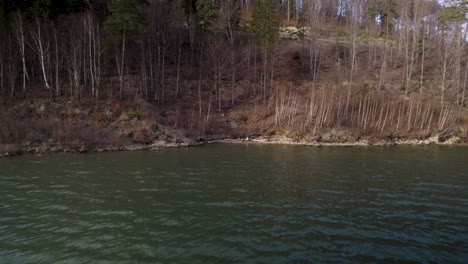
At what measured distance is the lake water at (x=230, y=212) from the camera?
8.02m

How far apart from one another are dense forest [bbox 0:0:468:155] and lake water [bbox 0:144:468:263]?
1283 cm

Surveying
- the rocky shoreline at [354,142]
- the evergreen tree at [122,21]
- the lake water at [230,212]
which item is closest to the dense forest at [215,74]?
the evergreen tree at [122,21]

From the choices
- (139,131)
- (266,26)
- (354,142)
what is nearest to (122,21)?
(139,131)

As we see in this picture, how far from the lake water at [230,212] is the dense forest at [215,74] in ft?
42.1

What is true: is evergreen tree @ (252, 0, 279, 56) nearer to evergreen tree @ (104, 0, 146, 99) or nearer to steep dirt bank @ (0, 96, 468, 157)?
steep dirt bank @ (0, 96, 468, 157)

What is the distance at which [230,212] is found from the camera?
11.0 metres

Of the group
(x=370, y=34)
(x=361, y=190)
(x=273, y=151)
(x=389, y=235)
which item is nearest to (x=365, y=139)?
(x=273, y=151)

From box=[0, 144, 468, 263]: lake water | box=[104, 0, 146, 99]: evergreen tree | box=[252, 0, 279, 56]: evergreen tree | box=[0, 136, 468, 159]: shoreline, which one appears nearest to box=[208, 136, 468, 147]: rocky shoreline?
box=[0, 136, 468, 159]: shoreline

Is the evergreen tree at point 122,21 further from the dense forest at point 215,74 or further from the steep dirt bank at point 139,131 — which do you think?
the steep dirt bank at point 139,131

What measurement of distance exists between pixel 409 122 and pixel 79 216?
34101 mm

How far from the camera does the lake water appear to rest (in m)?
8.02

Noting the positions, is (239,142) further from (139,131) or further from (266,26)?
(266,26)

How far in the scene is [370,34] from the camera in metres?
69.0

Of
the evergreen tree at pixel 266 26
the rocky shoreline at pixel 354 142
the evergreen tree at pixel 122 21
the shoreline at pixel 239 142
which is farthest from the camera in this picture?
the evergreen tree at pixel 266 26
